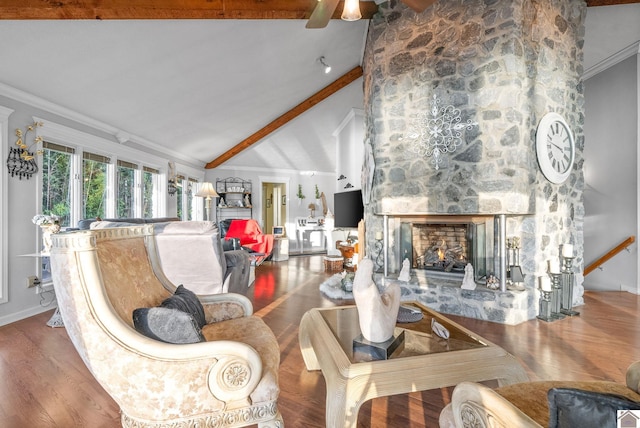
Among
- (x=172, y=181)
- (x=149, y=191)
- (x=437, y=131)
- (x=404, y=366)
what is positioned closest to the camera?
(x=404, y=366)

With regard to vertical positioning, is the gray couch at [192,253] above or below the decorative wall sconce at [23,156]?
below

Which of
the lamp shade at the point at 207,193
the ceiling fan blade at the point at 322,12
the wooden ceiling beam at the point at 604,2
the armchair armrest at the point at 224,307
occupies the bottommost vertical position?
the armchair armrest at the point at 224,307

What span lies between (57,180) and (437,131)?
4465 mm

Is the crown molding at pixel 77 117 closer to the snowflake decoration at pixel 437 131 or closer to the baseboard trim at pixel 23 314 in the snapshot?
the baseboard trim at pixel 23 314

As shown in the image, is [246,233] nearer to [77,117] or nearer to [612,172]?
[77,117]

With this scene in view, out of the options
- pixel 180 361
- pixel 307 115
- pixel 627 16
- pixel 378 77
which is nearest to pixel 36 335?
pixel 180 361

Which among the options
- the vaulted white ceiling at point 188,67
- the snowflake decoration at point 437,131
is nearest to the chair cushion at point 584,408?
the snowflake decoration at point 437,131

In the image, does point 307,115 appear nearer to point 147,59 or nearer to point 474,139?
point 147,59

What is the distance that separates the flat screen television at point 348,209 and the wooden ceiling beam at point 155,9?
10.2ft

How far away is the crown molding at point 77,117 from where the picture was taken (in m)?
3.19

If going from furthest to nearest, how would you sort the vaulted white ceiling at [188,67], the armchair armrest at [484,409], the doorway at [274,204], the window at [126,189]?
the doorway at [274,204]
the window at [126,189]
the vaulted white ceiling at [188,67]
the armchair armrest at [484,409]

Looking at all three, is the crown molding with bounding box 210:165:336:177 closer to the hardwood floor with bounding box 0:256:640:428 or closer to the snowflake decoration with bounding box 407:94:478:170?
the hardwood floor with bounding box 0:256:640:428

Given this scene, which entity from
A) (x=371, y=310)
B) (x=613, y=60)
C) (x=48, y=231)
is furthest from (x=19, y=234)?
(x=613, y=60)

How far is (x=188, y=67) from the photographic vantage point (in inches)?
153
